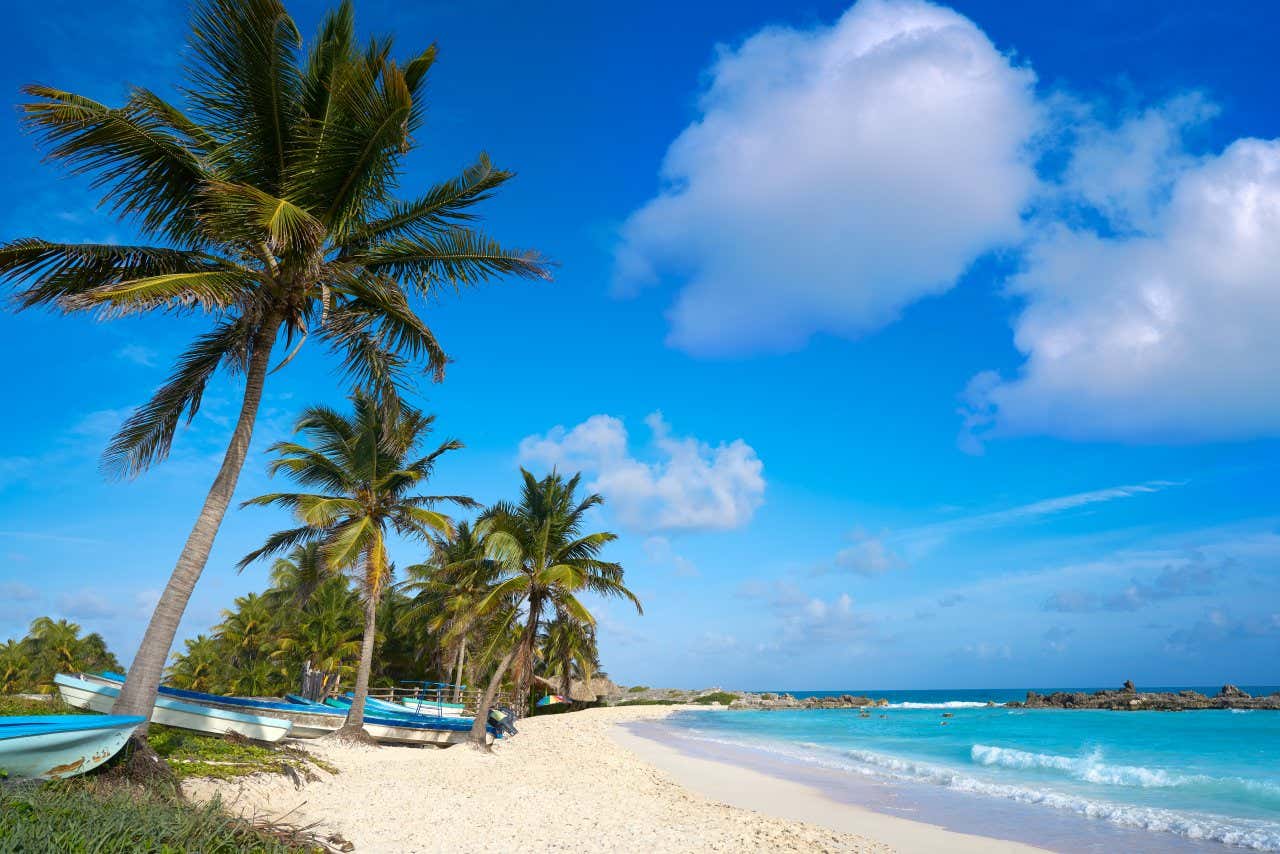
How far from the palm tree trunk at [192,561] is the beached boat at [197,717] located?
12.0ft

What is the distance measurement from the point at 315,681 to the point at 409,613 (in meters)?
4.95

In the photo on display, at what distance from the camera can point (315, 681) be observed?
28.8 m

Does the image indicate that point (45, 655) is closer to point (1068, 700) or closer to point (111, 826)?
point (111, 826)

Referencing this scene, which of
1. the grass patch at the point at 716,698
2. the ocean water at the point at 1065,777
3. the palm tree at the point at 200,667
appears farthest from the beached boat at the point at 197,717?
the grass patch at the point at 716,698

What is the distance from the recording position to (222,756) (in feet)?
30.3

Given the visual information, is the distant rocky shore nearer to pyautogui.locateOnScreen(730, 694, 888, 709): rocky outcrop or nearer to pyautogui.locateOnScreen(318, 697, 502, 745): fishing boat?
pyautogui.locateOnScreen(730, 694, 888, 709): rocky outcrop

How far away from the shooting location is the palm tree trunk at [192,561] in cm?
737

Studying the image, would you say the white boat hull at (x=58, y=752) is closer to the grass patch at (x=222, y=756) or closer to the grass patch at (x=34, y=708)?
the grass patch at (x=222, y=756)

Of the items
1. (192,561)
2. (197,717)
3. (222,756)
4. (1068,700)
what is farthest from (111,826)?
(1068,700)

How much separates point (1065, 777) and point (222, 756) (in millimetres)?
20226

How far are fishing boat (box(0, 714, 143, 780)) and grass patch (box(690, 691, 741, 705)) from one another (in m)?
80.6

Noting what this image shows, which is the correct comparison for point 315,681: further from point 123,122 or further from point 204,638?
point 123,122

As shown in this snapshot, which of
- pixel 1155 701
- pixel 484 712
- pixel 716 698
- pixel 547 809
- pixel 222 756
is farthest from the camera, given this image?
pixel 716 698

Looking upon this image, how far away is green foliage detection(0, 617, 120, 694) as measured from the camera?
122 ft
